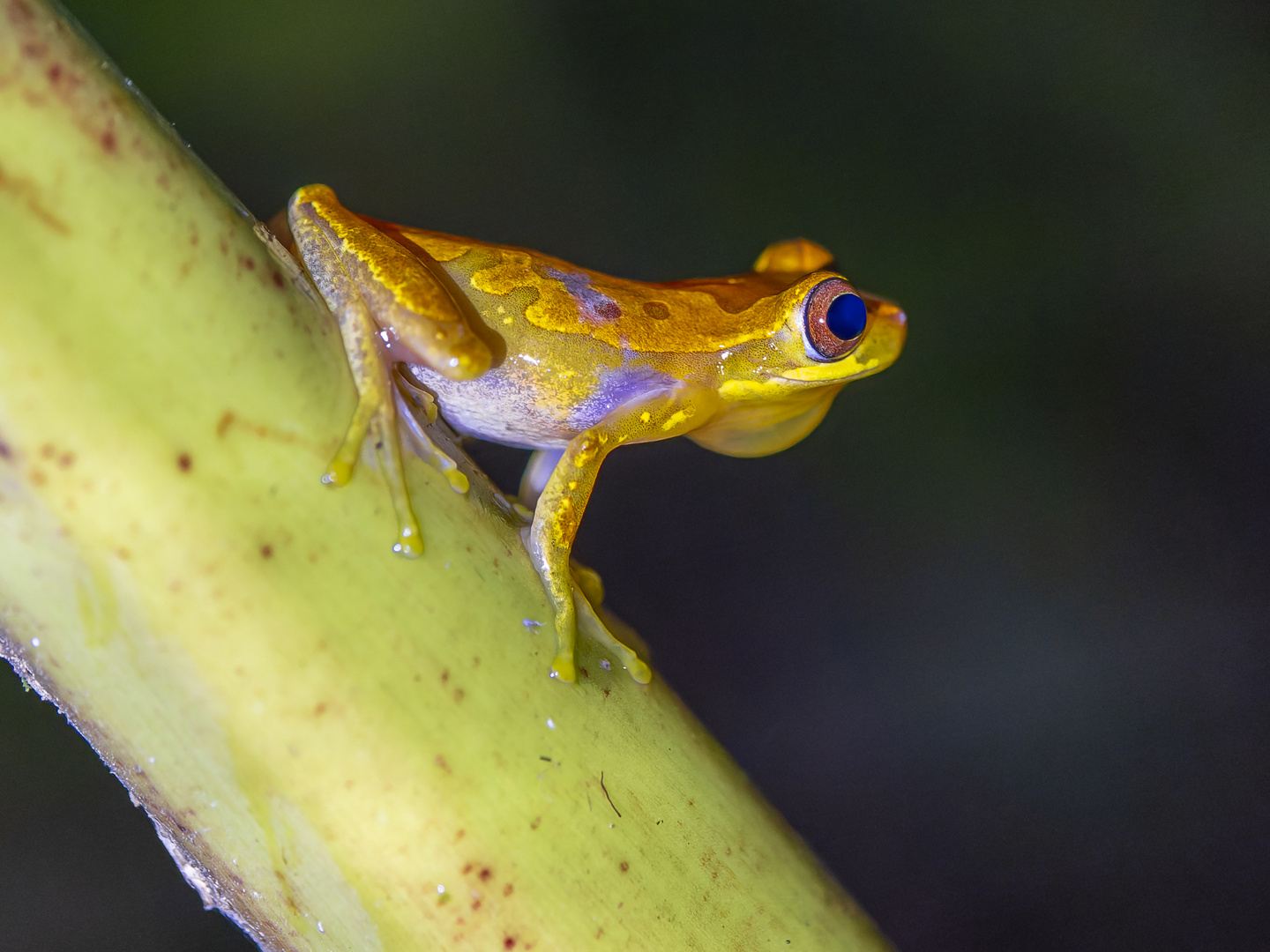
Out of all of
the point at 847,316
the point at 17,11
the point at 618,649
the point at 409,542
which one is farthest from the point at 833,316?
the point at 17,11

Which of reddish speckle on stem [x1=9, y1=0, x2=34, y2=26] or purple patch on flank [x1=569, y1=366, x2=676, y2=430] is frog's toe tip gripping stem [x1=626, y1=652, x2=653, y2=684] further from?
reddish speckle on stem [x1=9, y1=0, x2=34, y2=26]

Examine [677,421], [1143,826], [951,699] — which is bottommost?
[1143,826]

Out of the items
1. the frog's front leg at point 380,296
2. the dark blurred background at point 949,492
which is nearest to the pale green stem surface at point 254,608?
the frog's front leg at point 380,296

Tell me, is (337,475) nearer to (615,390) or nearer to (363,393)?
(363,393)

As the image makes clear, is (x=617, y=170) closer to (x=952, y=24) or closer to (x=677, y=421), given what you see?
(x=952, y=24)

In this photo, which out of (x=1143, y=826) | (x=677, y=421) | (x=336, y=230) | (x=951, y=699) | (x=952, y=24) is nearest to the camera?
(x=336, y=230)

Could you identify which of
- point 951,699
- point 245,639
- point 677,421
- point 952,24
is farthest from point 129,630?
point 952,24

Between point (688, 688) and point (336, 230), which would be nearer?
point (336, 230)
